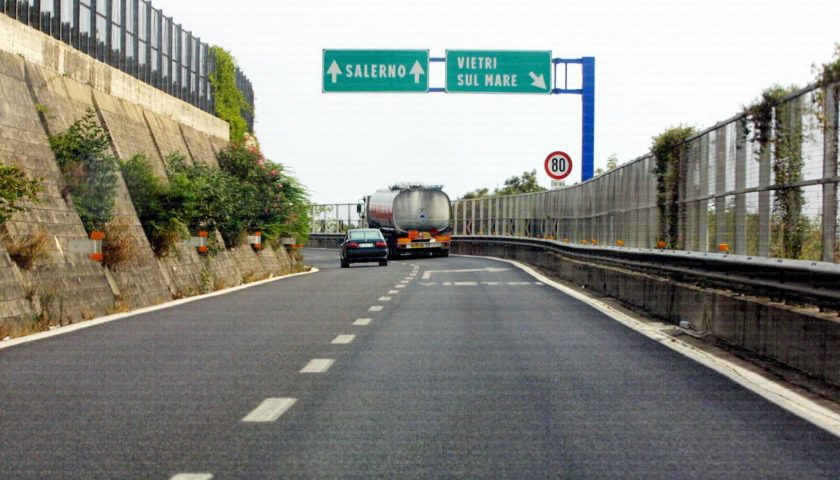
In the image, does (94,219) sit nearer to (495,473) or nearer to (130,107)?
(130,107)

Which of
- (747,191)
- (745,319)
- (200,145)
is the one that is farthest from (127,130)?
(745,319)

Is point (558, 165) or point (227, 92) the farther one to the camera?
point (227, 92)

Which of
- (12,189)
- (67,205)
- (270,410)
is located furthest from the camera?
(67,205)

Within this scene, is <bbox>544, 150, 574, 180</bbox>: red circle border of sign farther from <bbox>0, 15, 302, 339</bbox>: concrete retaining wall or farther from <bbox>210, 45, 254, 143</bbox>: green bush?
<bbox>210, 45, 254, 143</bbox>: green bush

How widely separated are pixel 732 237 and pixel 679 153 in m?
4.82

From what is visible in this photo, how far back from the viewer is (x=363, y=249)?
4453cm

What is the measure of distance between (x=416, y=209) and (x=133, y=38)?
84.2 ft

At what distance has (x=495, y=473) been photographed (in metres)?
6.32

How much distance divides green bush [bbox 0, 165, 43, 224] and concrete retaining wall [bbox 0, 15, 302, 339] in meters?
0.37

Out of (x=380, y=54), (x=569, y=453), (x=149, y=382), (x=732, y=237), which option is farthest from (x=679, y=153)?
(x=380, y=54)

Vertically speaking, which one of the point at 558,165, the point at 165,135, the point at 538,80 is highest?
the point at 538,80

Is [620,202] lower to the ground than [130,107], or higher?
lower

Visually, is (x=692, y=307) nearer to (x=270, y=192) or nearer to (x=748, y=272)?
(x=748, y=272)

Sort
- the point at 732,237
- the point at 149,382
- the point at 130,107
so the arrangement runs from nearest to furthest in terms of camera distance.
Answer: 1. the point at 149,382
2. the point at 732,237
3. the point at 130,107
